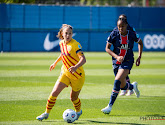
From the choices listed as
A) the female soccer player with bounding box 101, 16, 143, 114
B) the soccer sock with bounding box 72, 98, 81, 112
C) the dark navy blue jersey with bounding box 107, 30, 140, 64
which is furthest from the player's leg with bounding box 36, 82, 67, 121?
the dark navy blue jersey with bounding box 107, 30, 140, 64

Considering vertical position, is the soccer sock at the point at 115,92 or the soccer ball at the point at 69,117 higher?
the soccer sock at the point at 115,92

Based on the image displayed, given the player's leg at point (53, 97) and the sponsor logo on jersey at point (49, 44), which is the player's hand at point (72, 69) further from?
the sponsor logo on jersey at point (49, 44)

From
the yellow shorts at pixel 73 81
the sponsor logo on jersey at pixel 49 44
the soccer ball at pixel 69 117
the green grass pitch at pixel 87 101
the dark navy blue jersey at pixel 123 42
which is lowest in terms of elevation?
the sponsor logo on jersey at pixel 49 44

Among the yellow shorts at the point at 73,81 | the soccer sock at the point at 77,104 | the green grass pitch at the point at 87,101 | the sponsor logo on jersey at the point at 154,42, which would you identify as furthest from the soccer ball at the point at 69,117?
the sponsor logo on jersey at the point at 154,42

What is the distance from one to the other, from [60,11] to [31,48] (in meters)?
7.51

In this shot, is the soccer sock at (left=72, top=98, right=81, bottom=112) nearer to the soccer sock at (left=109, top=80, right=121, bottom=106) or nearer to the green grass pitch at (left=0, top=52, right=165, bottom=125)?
the green grass pitch at (left=0, top=52, right=165, bottom=125)

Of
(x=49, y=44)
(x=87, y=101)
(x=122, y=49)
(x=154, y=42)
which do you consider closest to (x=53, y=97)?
(x=122, y=49)

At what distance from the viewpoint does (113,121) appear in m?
7.04

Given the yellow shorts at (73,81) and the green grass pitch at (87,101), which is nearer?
the yellow shorts at (73,81)

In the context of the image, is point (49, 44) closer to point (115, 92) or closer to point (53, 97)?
point (115, 92)

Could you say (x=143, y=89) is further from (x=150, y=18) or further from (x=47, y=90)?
(x=150, y=18)

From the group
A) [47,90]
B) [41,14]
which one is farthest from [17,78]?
[41,14]

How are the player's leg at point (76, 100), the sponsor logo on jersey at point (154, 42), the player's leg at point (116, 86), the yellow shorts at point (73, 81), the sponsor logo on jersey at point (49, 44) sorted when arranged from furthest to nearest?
1. the sponsor logo on jersey at point (154, 42)
2. the sponsor logo on jersey at point (49, 44)
3. the player's leg at point (116, 86)
4. the player's leg at point (76, 100)
5. the yellow shorts at point (73, 81)

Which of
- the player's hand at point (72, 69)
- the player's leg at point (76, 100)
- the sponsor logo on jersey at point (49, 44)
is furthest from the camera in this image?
the sponsor logo on jersey at point (49, 44)
